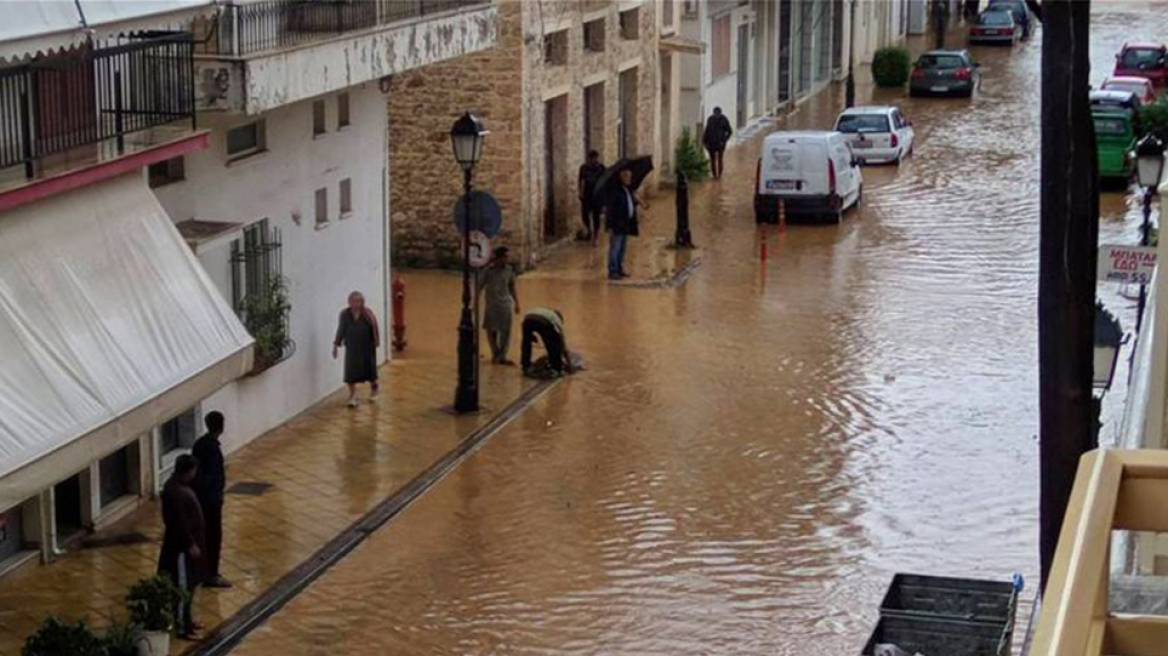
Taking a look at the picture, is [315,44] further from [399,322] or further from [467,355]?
[399,322]

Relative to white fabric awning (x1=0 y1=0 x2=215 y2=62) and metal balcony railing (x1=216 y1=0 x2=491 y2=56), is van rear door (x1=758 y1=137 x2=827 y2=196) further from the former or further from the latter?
white fabric awning (x1=0 y1=0 x2=215 y2=62)

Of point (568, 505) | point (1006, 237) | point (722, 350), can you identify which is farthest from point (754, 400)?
point (1006, 237)

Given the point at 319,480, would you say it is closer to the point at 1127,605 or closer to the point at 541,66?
the point at 541,66

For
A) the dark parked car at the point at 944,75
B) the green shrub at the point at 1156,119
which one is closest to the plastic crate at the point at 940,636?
the green shrub at the point at 1156,119

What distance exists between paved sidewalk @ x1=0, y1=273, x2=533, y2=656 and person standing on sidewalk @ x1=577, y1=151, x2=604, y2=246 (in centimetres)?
685

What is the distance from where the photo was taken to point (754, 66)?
1882 inches

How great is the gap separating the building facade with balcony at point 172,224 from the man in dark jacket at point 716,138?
15511mm

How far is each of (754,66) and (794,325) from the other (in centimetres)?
2150

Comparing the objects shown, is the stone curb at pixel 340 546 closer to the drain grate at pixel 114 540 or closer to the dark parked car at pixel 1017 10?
the drain grate at pixel 114 540

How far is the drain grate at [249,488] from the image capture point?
63.0 feet

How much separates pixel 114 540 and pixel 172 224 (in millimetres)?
2625

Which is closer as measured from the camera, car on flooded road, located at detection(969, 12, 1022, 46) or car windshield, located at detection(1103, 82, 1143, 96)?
car windshield, located at detection(1103, 82, 1143, 96)

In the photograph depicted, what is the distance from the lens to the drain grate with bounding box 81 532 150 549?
1745 centimetres

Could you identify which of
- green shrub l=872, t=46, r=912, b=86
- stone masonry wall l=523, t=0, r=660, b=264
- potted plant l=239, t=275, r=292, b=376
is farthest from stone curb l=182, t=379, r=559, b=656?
green shrub l=872, t=46, r=912, b=86
